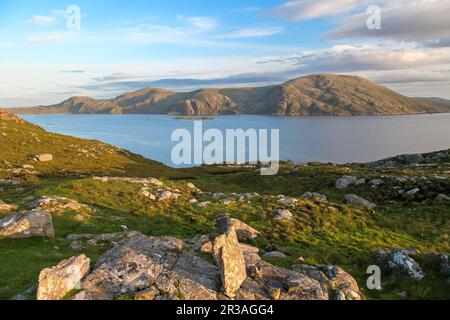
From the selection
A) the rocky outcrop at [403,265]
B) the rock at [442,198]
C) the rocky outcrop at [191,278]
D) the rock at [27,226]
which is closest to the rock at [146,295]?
the rocky outcrop at [191,278]

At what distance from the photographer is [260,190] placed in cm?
5519

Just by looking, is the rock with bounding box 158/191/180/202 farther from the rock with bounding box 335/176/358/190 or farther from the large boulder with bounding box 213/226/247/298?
the rock with bounding box 335/176/358/190

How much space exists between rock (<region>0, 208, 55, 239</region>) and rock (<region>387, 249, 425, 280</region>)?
20869 mm

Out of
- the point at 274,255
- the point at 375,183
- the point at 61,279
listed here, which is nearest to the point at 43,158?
the point at 375,183

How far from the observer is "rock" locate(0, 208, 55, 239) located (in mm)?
22047

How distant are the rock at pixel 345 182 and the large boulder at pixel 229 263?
122 feet

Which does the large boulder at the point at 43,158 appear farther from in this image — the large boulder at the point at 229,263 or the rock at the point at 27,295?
the large boulder at the point at 229,263

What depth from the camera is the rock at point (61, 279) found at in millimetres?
13041

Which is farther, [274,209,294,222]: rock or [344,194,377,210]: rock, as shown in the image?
[344,194,377,210]: rock

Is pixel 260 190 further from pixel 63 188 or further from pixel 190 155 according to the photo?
pixel 190 155

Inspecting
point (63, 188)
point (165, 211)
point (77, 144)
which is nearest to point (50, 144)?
point (77, 144)

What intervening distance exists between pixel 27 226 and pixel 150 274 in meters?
12.2

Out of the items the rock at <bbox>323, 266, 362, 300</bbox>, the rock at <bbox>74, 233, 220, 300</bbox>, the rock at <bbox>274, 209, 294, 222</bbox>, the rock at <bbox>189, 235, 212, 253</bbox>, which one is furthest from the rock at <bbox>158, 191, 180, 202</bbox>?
the rock at <bbox>323, 266, 362, 300</bbox>

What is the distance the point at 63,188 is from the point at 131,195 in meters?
6.48
